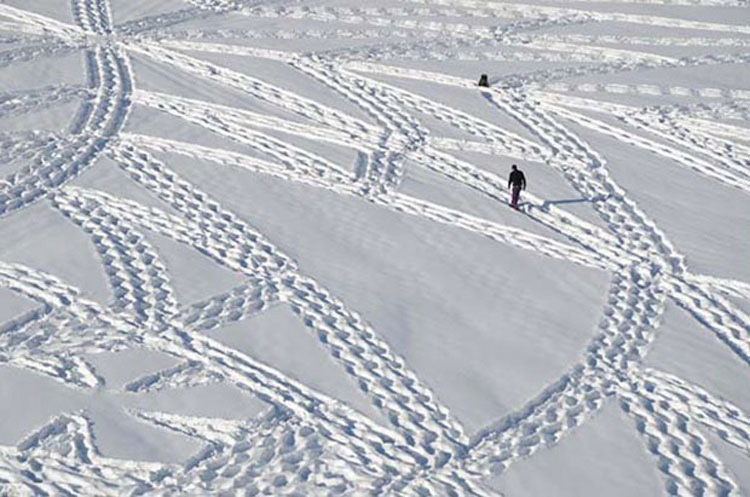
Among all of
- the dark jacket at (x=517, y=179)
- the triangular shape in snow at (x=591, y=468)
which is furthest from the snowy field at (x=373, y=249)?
the dark jacket at (x=517, y=179)

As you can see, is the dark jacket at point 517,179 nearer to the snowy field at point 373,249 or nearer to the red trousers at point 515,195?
the red trousers at point 515,195

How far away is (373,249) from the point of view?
9.86 m

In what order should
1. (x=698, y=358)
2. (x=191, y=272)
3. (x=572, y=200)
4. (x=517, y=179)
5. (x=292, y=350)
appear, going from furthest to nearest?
(x=572, y=200)
(x=517, y=179)
(x=191, y=272)
(x=698, y=358)
(x=292, y=350)

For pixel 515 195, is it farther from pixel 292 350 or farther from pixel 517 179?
pixel 292 350

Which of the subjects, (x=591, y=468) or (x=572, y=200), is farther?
(x=572, y=200)

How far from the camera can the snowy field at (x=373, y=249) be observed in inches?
299

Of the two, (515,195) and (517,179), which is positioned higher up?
(517,179)

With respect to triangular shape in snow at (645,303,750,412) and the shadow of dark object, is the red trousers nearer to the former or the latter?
the shadow of dark object

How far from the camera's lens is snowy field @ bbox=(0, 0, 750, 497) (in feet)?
24.9

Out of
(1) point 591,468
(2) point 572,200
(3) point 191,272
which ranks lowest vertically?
(1) point 591,468

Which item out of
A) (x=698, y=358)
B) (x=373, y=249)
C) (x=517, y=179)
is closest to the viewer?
(x=698, y=358)

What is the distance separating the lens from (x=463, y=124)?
12.0 metres

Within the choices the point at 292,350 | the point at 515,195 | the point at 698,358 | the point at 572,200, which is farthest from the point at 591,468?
the point at 572,200

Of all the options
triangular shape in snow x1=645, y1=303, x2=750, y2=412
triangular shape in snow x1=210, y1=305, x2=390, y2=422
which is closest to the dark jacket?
triangular shape in snow x1=645, y1=303, x2=750, y2=412
